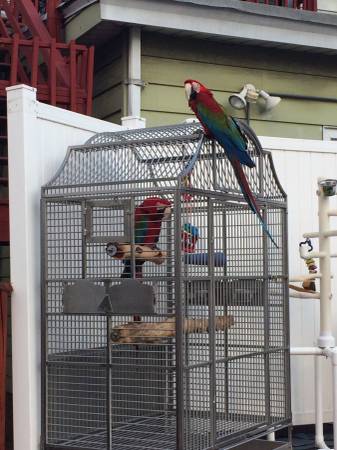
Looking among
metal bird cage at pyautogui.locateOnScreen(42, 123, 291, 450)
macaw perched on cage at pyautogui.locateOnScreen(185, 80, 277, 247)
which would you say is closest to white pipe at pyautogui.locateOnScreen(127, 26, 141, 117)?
metal bird cage at pyautogui.locateOnScreen(42, 123, 291, 450)

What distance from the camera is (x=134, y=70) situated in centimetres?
605

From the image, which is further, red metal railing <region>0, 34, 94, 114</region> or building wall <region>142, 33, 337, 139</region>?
building wall <region>142, 33, 337, 139</region>

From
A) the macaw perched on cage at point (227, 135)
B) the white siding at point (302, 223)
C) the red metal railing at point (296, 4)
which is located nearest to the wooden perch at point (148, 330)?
the macaw perched on cage at point (227, 135)

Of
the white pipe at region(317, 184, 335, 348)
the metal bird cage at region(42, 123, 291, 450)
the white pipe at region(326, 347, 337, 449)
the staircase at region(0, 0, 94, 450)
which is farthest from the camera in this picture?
the staircase at region(0, 0, 94, 450)

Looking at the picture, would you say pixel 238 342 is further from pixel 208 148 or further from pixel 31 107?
pixel 31 107

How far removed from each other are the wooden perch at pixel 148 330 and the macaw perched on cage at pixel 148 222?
0.25 m

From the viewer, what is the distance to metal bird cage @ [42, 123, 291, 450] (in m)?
3.74

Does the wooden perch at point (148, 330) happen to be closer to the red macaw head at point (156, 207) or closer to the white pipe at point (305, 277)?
the red macaw head at point (156, 207)

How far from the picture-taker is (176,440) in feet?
11.8

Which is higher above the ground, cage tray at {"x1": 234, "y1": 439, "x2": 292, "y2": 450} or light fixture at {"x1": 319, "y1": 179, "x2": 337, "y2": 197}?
light fixture at {"x1": 319, "y1": 179, "x2": 337, "y2": 197}

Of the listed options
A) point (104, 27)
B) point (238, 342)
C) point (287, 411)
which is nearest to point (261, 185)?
point (238, 342)

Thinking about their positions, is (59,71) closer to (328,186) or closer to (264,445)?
(328,186)

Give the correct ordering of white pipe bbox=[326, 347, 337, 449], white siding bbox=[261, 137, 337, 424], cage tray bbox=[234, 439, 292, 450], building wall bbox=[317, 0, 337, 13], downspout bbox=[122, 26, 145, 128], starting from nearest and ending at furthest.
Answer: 1. cage tray bbox=[234, 439, 292, 450]
2. white pipe bbox=[326, 347, 337, 449]
3. white siding bbox=[261, 137, 337, 424]
4. downspout bbox=[122, 26, 145, 128]
5. building wall bbox=[317, 0, 337, 13]

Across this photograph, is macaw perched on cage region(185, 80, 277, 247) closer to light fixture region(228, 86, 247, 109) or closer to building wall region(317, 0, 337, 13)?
light fixture region(228, 86, 247, 109)
